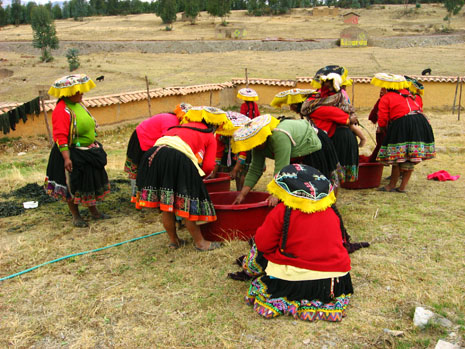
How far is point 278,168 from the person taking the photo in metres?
3.79

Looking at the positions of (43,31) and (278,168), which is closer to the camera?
(278,168)

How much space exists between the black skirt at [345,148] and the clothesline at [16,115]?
7120mm

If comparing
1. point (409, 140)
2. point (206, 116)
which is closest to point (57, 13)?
point (409, 140)

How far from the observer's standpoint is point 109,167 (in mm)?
7930

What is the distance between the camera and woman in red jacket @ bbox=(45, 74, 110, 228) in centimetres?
462

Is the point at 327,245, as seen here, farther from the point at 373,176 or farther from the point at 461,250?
the point at 373,176

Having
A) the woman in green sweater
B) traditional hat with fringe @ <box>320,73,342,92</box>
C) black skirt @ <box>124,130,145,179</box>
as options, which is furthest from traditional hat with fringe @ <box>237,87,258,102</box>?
the woman in green sweater

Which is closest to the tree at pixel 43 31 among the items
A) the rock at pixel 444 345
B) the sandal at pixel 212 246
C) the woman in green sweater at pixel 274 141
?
the sandal at pixel 212 246

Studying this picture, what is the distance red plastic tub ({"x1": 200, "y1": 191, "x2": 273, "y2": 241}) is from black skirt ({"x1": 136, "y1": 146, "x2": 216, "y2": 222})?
1.04 ft

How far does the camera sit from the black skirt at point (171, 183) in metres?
3.84

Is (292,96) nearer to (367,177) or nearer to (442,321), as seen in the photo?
(367,177)

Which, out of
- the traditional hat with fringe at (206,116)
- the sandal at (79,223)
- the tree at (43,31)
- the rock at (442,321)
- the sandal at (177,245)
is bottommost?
the sandal at (79,223)

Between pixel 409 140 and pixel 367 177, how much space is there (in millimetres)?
824

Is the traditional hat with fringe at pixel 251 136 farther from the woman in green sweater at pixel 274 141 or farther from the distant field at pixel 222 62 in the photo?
the distant field at pixel 222 62
